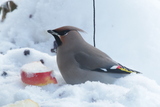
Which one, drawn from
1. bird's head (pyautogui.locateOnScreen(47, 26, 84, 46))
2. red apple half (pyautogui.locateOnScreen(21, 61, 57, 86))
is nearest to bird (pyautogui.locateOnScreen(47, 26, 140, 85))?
bird's head (pyautogui.locateOnScreen(47, 26, 84, 46))

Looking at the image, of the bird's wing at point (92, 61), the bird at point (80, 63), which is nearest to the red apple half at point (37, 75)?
the bird at point (80, 63)

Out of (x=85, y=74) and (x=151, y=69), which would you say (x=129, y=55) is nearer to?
(x=151, y=69)

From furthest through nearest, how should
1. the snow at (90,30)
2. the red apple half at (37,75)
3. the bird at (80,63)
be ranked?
1. the snow at (90,30)
2. the bird at (80,63)
3. the red apple half at (37,75)

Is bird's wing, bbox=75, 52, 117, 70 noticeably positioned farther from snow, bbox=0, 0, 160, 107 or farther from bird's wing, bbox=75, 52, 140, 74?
snow, bbox=0, 0, 160, 107

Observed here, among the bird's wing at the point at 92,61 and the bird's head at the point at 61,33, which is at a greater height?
the bird's head at the point at 61,33

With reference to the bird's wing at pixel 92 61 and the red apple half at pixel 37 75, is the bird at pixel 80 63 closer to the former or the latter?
the bird's wing at pixel 92 61

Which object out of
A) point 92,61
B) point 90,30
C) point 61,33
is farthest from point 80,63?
point 90,30

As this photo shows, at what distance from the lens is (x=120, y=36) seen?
363 centimetres

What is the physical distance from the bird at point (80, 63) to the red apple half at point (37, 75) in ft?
0.35

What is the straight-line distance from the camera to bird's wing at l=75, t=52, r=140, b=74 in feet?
8.45

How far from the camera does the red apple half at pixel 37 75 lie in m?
2.40

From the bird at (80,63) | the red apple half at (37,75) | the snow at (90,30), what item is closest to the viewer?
the red apple half at (37,75)

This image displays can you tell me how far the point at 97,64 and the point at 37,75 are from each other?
0.40m

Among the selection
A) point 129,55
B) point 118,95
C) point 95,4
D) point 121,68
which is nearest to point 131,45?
point 129,55
